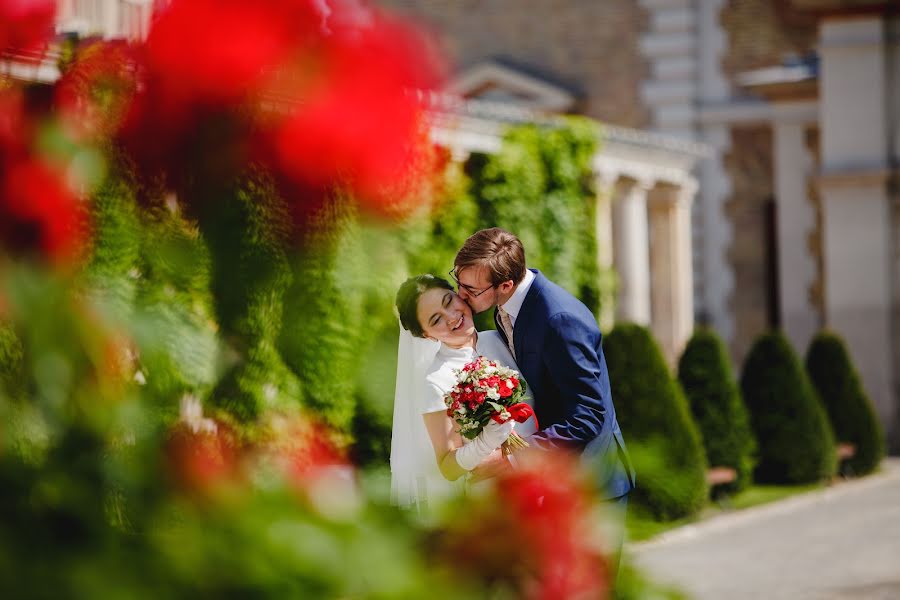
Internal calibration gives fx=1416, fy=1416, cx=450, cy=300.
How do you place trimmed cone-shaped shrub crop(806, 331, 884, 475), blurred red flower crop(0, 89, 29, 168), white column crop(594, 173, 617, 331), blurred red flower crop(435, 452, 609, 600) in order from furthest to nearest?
trimmed cone-shaped shrub crop(806, 331, 884, 475)
white column crop(594, 173, 617, 331)
blurred red flower crop(0, 89, 29, 168)
blurred red flower crop(435, 452, 609, 600)

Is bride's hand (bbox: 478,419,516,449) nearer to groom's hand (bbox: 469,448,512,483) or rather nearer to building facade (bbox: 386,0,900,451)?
groom's hand (bbox: 469,448,512,483)

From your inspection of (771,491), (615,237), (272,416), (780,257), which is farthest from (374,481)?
(780,257)

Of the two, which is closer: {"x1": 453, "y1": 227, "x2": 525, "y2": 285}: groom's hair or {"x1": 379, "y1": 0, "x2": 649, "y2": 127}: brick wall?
{"x1": 453, "y1": 227, "x2": 525, "y2": 285}: groom's hair

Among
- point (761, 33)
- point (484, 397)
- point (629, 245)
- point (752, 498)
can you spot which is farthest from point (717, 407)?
point (761, 33)

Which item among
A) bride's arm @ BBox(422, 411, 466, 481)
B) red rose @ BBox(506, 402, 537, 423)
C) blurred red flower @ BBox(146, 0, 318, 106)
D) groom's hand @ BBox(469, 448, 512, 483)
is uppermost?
blurred red flower @ BBox(146, 0, 318, 106)

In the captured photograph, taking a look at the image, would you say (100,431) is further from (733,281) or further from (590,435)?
(733,281)

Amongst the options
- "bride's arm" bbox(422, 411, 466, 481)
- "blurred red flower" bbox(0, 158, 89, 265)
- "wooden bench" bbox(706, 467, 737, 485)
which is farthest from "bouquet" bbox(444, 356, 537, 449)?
"wooden bench" bbox(706, 467, 737, 485)

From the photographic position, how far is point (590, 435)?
11.0 ft

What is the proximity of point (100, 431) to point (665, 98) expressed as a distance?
1829 centimetres

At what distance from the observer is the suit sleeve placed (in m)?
3.35

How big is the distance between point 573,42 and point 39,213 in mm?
18773

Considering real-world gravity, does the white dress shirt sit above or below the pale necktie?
above

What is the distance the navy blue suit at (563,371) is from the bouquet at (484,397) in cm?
17

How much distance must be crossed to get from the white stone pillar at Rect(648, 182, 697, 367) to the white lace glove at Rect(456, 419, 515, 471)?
37.7 feet
